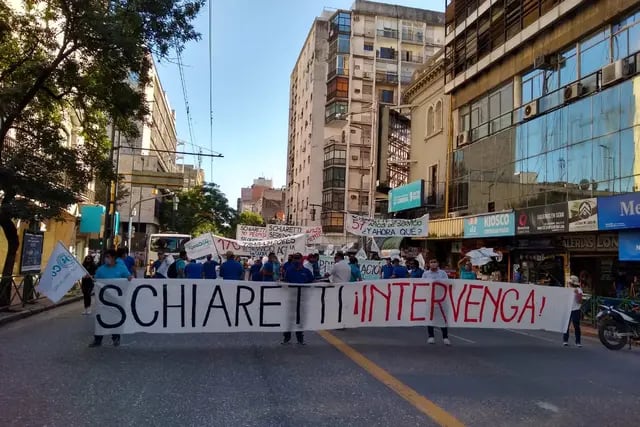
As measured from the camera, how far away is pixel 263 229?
28.9 meters

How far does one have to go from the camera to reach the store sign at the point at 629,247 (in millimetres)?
17531

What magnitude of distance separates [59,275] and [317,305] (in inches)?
195

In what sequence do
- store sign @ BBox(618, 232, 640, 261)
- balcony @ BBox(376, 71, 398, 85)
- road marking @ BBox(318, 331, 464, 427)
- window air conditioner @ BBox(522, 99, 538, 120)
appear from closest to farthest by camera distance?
road marking @ BBox(318, 331, 464, 427) < store sign @ BBox(618, 232, 640, 261) < window air conditioner @ BBox(522, 99, 538, 120) < balcony @ BBox(376, 71, 398, 85)

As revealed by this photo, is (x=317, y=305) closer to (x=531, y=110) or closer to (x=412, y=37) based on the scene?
(x=531, y=110)

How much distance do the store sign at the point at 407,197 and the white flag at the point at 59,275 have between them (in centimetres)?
2553

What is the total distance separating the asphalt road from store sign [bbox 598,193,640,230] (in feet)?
24.4

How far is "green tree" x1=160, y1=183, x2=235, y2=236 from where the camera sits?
2672 inches

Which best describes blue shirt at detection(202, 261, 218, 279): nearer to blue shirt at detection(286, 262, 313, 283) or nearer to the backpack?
the backpack

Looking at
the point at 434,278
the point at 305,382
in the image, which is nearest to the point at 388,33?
the point at 434,278

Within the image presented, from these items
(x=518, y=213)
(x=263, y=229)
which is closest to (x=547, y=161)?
(x=518, y=213)

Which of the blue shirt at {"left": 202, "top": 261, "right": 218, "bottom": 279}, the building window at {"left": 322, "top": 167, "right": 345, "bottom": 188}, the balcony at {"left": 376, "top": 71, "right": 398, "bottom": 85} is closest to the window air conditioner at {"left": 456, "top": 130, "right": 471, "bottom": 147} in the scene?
the blue shirt at {"left": 202, "top": 261, "right": 218, "bottom": 279}

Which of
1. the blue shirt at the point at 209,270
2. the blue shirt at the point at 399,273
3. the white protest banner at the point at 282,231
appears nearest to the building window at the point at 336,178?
the white protest banner at the point at 282,231

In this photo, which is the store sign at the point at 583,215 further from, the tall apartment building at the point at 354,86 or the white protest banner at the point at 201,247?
the tall apartment building at the point at 354,86

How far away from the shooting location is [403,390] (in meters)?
6.84
